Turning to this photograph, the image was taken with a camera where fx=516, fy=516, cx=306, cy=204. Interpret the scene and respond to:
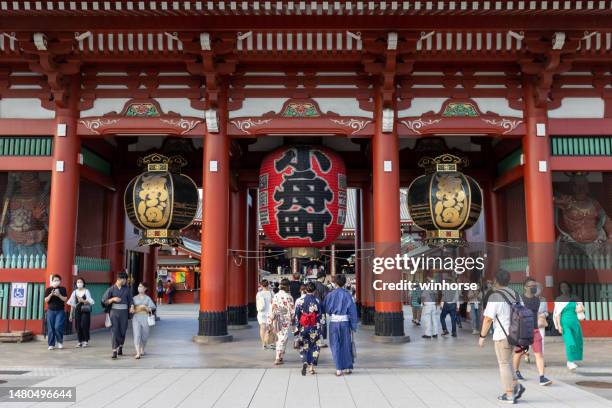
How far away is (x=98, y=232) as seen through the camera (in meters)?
15.2

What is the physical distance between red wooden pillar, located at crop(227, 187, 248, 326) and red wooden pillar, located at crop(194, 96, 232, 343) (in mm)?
3433

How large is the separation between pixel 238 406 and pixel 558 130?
390 inches

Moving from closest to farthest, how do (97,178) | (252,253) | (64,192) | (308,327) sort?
(308,327) → (64,192) → (97,178) → (252,253)

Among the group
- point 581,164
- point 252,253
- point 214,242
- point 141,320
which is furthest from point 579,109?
point 141,320

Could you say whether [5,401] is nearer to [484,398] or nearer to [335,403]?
[335,403]

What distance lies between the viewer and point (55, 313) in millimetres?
10656

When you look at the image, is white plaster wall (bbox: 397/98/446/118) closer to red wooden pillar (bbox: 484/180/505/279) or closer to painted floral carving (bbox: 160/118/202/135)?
red wooden pillar (bbox: 484/180/505/279)

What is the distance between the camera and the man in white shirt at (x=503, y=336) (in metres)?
6.26

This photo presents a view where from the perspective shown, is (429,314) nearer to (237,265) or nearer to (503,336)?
(237,265)

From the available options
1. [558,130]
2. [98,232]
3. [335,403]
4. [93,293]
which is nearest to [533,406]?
[335,403]

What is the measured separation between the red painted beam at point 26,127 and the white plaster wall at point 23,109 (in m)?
0.14

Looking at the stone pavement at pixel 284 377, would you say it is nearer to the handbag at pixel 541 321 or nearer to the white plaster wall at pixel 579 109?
the handbag at pixel 541 321

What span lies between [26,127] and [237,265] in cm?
687

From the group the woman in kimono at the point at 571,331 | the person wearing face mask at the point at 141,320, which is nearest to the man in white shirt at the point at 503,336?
the woman in kimono at the point at 571,331
